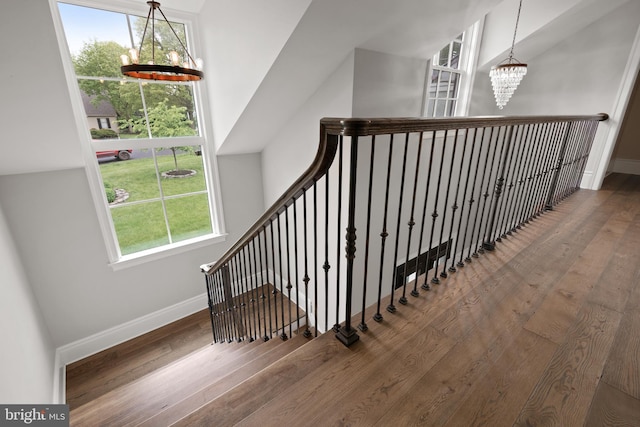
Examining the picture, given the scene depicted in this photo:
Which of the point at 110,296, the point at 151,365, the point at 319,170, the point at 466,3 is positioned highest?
the point at 466,3

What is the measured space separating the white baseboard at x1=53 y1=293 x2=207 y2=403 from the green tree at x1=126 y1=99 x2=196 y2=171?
1853 millimetres

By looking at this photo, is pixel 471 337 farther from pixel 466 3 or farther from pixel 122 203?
pixel 122 203

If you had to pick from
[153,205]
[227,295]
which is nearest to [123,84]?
[153,205]

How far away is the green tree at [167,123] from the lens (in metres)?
3.19

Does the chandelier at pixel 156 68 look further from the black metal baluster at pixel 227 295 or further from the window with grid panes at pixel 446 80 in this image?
the window with grid panes at pixel 446 80

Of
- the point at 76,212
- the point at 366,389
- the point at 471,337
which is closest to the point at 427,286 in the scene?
the point at 471,337

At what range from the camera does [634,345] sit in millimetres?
1227

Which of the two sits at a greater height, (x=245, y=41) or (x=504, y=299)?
(x=245, y=41)

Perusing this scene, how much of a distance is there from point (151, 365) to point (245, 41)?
138 inches

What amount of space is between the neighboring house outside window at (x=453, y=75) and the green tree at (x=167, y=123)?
10.0ft

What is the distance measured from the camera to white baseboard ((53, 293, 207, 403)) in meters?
2.96

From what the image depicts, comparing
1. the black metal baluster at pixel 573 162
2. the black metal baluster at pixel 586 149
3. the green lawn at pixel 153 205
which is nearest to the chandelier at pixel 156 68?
the green lawn at pixel 153 205

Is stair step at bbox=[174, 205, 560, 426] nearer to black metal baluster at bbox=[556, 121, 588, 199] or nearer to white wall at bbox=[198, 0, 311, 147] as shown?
white wall at bbox=[198, 0, 311, 147]

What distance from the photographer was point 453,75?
3.93 meters
